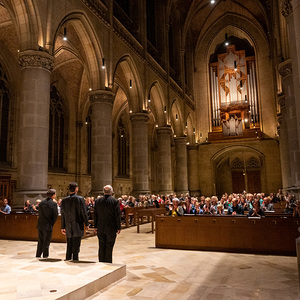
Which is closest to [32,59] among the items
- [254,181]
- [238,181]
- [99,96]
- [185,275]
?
[99,96]

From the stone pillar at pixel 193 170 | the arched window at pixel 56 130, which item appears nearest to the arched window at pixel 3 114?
the arched window at pixel 56 130

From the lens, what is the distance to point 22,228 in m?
9.37

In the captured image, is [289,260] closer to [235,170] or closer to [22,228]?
[22,228]

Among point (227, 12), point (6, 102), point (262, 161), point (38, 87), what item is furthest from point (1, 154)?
point (227, 12)

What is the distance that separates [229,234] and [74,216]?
3.82 metres

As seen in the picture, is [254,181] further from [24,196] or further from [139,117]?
[24,196]

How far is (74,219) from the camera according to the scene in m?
5.18

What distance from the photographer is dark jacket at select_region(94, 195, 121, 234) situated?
5.07 metres

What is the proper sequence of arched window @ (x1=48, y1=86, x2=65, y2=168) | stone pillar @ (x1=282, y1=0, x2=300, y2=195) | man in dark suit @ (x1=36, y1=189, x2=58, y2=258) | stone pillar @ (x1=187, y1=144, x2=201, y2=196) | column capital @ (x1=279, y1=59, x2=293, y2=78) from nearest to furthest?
stone pillar @ (x1=282, y1=0, x2=300, y2=195), man in dark suit @ (x1=36, y1=189, x2=58, y2=258), column capital @ (x1=279, y1=59, x2=293, y2=78), arched window @ (x1=48, y1=86, x2=65, y2=168), stone pillar @ (x1=187, y1=144, x2=201, y2=196)

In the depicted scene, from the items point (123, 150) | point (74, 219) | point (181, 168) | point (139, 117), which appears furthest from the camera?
point (123, 150)

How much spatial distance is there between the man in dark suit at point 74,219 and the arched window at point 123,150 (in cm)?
2132

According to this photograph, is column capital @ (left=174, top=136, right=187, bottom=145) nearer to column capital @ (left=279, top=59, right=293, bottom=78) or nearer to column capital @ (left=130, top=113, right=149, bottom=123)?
column capital @ (left=130, top=113, right=149, bottom=123)

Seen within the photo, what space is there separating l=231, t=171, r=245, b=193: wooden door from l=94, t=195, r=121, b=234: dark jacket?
28197 mm

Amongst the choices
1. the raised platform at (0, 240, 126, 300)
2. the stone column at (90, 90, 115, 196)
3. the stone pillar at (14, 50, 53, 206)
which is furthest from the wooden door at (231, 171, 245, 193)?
the raised platform at (0, 240, 126, 300)
